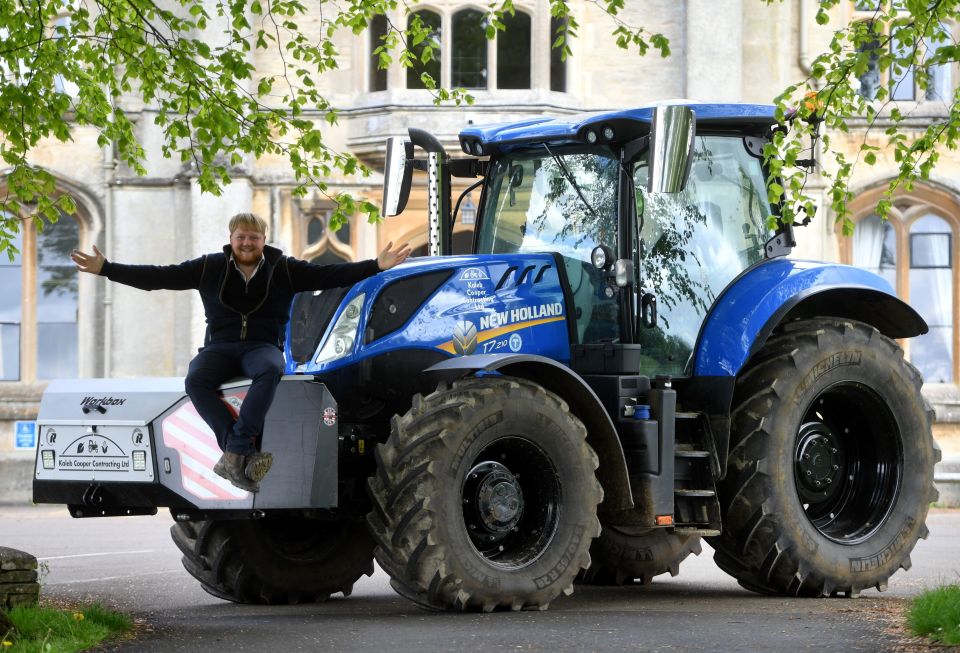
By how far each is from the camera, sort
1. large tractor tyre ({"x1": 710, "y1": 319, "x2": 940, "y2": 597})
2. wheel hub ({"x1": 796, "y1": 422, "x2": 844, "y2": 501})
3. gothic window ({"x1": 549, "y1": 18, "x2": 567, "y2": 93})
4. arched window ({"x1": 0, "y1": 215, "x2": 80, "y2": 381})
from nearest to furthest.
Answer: large tractor tyre ({"x1": 710, "y1": 319, "x2": 940, "y2": 597})
wheel hub ({"x1": 796, "y1": 422, "x2": 844, "y2": 501})
gothic window ({"x1": 549, "y1": 18, "x2": 567, "y2": 93})
arched window ({"x1": 0, "y1": 215, "x2": 80, "y2": 381})

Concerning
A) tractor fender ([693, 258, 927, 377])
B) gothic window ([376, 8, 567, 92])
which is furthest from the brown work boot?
gothic window ([376, 8, 567, 92])

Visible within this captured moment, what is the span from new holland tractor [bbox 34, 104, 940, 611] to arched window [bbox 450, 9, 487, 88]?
13252 mm

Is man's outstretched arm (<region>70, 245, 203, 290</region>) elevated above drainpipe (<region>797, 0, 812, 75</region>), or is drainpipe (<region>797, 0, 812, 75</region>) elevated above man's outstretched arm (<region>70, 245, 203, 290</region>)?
drainpipe (<region>797, 0, 812, 75</region>)

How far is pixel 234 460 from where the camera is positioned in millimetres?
7871

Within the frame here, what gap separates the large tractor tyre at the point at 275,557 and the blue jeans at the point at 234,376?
1.39m

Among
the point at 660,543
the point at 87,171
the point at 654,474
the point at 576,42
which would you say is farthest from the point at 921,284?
the point at 654,474

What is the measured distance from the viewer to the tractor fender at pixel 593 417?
8727 millimetres

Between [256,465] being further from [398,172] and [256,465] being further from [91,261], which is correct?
[398,172]

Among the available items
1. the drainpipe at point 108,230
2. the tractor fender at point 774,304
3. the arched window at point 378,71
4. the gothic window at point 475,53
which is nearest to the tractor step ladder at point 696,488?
the tractor fender at point 774,304

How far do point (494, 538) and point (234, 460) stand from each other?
4.67 ft

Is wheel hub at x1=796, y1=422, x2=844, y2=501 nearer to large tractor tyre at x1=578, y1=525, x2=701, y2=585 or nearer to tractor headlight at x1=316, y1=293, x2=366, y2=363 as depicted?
large tractor tyre at x1=578, y1=525, x2=701, y2=585

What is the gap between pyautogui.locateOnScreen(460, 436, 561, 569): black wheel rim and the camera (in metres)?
8.38

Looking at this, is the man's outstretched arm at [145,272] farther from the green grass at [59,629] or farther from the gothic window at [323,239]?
the gothic window at [323,239]

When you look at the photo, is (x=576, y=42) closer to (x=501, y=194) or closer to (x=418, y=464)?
(x=501, y=194)
